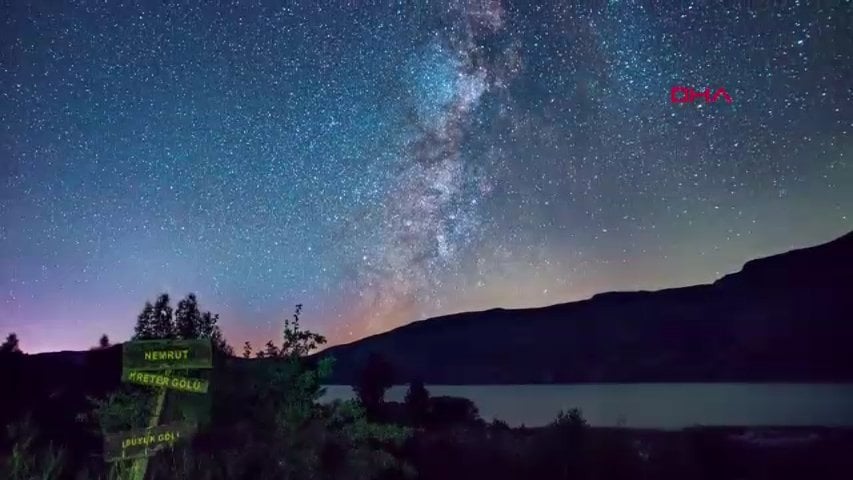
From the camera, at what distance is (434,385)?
143250 mm

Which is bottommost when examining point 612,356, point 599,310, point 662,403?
point 662,403

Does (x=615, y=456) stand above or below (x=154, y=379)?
below

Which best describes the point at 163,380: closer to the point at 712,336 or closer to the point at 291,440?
the point at 291,440

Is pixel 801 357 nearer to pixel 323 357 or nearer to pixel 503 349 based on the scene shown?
pixel 503 349

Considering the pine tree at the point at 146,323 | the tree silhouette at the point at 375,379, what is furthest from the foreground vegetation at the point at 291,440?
the tree silhouette at the point at 375,379

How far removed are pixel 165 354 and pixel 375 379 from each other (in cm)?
2920

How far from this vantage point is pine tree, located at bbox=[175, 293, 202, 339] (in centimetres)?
1086

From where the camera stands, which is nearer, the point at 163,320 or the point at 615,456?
the point at 163,320

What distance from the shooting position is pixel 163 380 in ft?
22.5

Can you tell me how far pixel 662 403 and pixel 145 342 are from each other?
97687 mm

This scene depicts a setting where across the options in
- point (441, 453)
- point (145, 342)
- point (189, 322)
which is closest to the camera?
point (145, 342)

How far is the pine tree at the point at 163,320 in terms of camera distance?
1073 centimetres

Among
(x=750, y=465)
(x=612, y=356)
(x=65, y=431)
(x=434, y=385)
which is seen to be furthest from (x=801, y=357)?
(x=65, y=431)

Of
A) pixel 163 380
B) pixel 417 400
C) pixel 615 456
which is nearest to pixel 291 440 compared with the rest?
pixel 163 380
